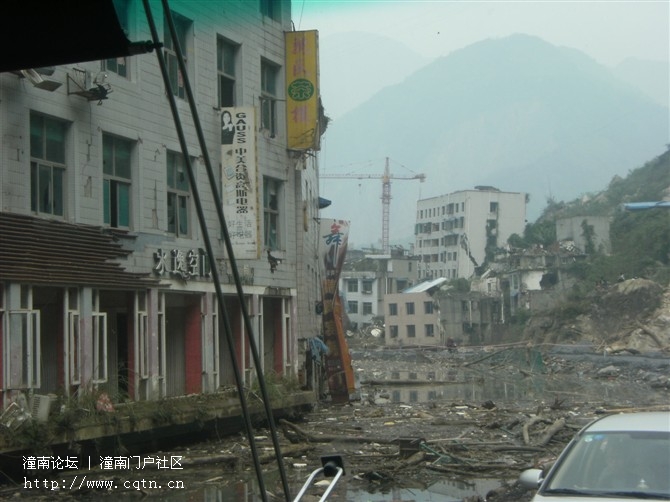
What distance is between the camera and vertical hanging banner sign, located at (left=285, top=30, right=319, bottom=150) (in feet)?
72.0

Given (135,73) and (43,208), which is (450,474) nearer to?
(43,208)

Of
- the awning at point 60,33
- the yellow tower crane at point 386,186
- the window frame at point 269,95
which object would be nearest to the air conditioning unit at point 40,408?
the window frame at point 269,95

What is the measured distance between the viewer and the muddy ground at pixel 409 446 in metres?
11.9

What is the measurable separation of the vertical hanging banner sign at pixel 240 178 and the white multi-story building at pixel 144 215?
0.03 meters

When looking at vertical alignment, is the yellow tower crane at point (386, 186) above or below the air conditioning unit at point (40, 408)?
above

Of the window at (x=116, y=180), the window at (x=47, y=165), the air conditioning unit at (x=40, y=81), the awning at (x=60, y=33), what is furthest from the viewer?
the window at (x=116, y=180)

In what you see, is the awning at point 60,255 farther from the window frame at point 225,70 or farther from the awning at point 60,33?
the awning at point 60,33

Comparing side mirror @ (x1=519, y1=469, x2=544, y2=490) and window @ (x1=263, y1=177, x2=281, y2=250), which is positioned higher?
window @ (x1=263, y1=177, x2=281, y2=250)

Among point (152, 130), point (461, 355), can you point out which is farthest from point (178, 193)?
point (461, 355)

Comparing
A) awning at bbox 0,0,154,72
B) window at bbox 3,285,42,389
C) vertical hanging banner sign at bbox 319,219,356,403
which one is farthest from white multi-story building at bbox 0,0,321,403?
awning at bbox 0,0,154,72

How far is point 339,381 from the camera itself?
25.7 m

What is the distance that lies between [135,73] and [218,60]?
11.8ft

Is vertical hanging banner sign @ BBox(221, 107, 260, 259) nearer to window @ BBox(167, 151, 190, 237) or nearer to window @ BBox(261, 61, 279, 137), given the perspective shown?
window @ BBox(167, 151, 190, 237)

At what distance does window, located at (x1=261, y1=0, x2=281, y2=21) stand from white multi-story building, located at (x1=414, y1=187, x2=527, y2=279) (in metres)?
75.5
